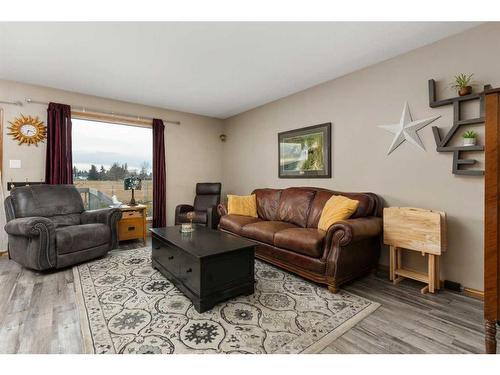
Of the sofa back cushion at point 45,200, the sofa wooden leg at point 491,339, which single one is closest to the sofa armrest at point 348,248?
the sofa wooden leg at point 491,339

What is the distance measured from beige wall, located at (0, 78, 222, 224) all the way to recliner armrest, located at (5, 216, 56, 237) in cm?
122

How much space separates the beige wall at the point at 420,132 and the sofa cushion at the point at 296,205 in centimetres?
35

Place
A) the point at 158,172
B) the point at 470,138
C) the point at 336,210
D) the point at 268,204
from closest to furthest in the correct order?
the point at 470,138 < the point at 336,210 < the point at 268,204 < the point at 158,172

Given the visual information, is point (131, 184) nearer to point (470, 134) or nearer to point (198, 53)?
point (198, 53)

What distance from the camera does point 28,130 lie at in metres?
3.58

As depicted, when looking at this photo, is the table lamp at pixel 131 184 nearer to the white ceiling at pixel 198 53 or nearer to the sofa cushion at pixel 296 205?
the white ceiling at pixel 198 53

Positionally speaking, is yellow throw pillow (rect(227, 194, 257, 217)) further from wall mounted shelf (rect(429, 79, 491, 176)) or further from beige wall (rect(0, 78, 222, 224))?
wall mounted shelf (rect(429, 79, 491, 176))

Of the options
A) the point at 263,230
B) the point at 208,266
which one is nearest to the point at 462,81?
the point at 263,230

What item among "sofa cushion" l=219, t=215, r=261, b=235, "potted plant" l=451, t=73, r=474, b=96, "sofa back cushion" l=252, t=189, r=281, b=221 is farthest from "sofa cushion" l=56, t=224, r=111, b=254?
"potted plant" l=451, t=73, r=474, b=96

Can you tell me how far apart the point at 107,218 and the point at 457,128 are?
13.6 feet

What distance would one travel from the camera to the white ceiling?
2.24 meters

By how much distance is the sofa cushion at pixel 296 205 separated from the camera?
3.33 m

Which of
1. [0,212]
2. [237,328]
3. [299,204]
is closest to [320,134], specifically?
[299,204]
